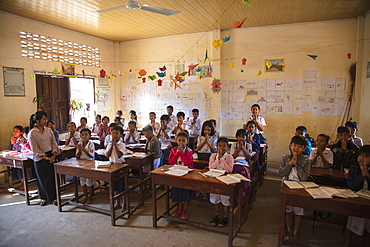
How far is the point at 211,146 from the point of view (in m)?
4.32

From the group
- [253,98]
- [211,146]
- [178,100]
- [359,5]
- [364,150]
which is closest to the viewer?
[364,150]

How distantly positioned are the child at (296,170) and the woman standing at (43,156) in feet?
11.5

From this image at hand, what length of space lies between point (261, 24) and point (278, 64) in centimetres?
110

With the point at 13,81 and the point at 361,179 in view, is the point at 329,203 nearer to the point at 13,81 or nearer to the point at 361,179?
the point at 361,179

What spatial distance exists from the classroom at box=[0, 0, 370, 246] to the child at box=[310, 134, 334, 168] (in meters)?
0.97

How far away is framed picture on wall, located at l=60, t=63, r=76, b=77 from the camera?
6441mm

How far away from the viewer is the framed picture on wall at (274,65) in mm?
6291

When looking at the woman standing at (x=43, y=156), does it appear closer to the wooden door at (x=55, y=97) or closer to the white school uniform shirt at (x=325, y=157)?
the wooden door at (x=55, y=97)

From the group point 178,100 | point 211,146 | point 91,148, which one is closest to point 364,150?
point 211,146

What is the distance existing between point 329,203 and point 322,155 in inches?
52.1

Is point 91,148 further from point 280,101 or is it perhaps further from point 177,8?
point 280,101

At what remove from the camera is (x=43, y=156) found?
12.6 feet

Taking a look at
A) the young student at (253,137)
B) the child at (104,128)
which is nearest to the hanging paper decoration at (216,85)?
the young student at (253,137)

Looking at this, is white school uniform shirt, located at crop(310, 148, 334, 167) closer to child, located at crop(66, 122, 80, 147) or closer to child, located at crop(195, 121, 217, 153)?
child, located at crop(195, 121, 217, 153)
